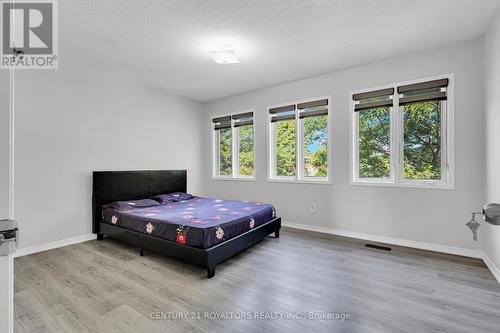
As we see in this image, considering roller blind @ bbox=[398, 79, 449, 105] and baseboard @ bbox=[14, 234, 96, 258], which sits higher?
roller blind @ bbox=[398, 79, 449, 105]

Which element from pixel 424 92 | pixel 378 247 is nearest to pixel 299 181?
pixel 378 247

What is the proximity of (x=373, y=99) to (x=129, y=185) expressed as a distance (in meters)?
4.32

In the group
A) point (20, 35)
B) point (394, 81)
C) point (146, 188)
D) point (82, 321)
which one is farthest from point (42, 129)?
point (394, 81)

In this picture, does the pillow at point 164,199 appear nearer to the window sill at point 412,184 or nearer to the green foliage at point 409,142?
the window sill at point 412,184

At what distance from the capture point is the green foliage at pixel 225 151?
5.49m

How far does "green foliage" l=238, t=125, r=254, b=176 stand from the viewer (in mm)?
5109

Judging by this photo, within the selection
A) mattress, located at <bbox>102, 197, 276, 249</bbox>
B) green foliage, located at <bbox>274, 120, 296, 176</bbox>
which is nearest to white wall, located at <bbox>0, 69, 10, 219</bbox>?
mattress, located at <bbox>102, 197, 276, 249</bbox>

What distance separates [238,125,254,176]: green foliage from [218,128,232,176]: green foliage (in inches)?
12.1

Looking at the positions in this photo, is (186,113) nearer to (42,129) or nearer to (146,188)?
(146,188)

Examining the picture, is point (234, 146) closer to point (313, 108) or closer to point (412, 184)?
point (313, 108)

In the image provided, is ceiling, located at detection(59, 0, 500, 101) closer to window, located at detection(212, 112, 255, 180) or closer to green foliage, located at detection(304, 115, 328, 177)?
green foliage, located at detection(304, 115, 328, 177)

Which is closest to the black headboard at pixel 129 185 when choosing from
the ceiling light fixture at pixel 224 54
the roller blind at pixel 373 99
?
the ceiling light fixture at pixel 224 54

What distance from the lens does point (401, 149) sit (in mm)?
3428

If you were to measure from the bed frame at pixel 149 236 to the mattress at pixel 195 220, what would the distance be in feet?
0.23
